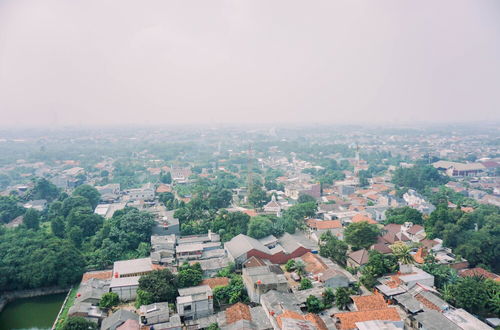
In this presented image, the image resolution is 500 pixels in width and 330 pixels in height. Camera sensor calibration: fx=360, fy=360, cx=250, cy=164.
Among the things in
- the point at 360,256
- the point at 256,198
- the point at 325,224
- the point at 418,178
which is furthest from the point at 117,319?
the point at 418,178

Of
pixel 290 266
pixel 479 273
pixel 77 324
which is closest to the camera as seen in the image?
pixel 77 324

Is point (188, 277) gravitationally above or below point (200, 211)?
below

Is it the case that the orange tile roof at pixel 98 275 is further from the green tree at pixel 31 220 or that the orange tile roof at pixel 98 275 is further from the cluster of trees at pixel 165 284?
the green tree at pixel 31 220

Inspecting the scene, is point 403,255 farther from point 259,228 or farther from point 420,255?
point 259,228

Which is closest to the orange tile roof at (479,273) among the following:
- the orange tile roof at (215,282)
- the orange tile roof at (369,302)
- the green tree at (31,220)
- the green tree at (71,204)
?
the orange tile roof at (369,302)

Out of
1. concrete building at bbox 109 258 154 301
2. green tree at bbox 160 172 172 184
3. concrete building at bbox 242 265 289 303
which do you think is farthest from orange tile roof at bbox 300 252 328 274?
green tree at bbox 160 172 172 184

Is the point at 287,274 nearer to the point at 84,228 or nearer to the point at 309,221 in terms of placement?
the point at 309,221

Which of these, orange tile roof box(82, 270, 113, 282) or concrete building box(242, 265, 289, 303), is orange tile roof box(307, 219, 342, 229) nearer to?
concrete building box(242, 265, 289, 303)
